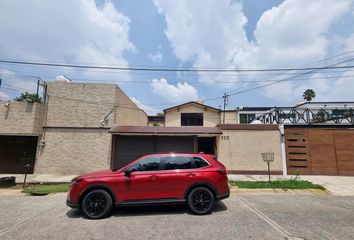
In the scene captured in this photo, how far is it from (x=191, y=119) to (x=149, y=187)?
1743cm

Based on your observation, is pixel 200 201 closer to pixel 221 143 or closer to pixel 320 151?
pixel 221 143

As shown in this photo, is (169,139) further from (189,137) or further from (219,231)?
(219,231)

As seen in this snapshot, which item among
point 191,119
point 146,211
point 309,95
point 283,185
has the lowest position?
point 146,211

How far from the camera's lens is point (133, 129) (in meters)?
12.9

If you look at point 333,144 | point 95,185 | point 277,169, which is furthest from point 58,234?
point 333,144

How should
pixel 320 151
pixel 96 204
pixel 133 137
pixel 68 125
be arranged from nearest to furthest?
pixel 96 204, pixel 320 151, pixel 68 125, pixel 133 137

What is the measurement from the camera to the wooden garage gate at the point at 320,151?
1183 centimetres

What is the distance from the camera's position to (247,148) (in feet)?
40.7

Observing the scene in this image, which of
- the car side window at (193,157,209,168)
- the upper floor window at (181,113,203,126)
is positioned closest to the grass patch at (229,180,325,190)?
the car side window at (193,157,209,168)

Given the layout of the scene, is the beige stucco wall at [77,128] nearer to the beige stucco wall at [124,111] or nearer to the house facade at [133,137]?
the house facade at [133,137]

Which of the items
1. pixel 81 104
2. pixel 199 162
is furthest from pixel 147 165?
pixel 81 104

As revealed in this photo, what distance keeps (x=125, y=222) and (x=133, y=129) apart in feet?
28.2

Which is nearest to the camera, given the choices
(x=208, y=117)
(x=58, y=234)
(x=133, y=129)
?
(x=58, y=234)

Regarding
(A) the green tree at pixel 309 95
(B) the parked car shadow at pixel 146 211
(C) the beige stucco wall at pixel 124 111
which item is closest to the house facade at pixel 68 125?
(C) the beige stucco wall at pixel 124 111
